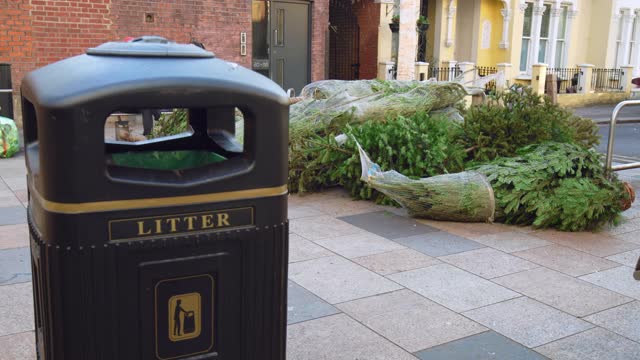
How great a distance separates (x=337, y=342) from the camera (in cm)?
377

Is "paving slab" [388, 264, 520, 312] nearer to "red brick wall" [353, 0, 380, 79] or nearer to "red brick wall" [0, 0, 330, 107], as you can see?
"red brick wall" [0, 0, 330, 107]

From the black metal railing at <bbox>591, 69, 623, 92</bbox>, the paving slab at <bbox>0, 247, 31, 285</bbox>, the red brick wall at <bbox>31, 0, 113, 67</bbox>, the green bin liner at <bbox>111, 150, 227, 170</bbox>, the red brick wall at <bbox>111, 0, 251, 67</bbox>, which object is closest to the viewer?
the green bin liner at <bbox>111, 150, 227, 170</bbox>

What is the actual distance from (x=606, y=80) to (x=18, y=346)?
25.7 metres

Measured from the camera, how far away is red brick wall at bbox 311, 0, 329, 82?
16125 millimetres

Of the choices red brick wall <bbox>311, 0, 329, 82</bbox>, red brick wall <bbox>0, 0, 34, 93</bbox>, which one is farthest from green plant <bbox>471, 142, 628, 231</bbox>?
red brick wall <bbox>311, 0, 329, 82</bbox>

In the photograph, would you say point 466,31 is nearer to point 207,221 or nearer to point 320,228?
point 320,228

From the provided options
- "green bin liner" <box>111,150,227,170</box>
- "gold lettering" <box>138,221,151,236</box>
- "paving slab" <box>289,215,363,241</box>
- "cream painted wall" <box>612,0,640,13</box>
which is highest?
"cream painted wall" <box>612,0,640,13</box>

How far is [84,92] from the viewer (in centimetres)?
199

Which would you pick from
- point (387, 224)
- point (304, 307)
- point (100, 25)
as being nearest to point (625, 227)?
point (387, 224)

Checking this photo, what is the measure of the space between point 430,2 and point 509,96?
1583cm

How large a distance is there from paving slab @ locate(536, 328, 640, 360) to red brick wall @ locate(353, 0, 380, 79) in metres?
15.4

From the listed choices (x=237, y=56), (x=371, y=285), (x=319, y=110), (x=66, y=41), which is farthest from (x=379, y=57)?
(x=371, y=285)

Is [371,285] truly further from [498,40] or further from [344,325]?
[498,40]

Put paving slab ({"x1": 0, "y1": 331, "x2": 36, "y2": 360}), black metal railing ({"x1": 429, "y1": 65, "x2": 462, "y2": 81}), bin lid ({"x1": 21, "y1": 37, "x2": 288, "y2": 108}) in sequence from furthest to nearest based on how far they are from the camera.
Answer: black metal railing ({"x1": 429, "y1": 65, "x2": 462, "y2": 81}) → paving slab ({"x1": 0, "y1": 331, "x2": 36, "y2": 360}) → bin lid ({"x1": 21, "y1": 37, "x2": 288, "y2": 108})
